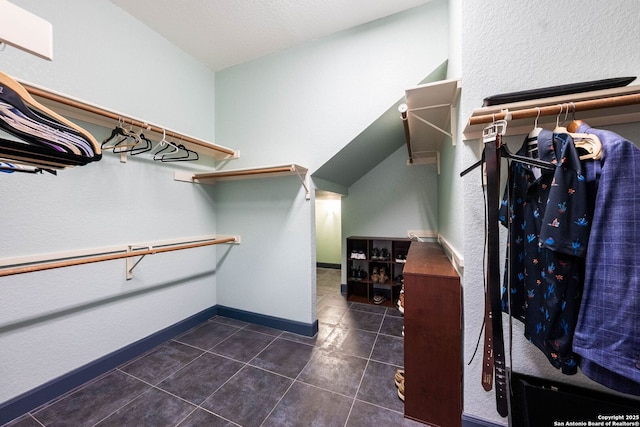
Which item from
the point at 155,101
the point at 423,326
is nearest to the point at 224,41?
the point at 155,101

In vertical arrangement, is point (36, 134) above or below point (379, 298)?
above

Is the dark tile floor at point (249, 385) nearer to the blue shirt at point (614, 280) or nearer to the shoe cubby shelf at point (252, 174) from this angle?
the blue shirt at point (614, 280)

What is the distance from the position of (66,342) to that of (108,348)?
28 cm

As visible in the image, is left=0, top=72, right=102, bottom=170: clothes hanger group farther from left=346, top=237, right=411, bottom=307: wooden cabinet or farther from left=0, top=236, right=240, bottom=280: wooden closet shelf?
left=346, top=237, right=411, bottom=307: wooden cabinet

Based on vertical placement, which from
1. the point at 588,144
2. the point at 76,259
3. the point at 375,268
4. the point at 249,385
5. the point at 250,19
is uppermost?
the point at 250,19

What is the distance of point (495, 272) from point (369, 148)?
199cm

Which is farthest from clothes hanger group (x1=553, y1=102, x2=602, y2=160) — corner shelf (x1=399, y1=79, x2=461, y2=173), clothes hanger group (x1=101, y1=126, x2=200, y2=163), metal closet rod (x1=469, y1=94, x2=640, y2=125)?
clothes hanger group (x1=101, y1=126, x2=200, y2=163)

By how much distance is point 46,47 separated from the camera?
0.50 metres

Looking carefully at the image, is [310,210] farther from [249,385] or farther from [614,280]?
[614,280]

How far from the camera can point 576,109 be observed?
837 mm

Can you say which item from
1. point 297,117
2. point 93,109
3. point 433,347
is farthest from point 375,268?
point 93,109

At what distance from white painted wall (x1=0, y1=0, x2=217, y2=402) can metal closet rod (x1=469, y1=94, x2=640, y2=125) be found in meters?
2.50

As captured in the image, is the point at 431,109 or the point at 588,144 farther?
the point at 431,109

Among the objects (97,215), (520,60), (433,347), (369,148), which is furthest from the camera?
(369,148)
